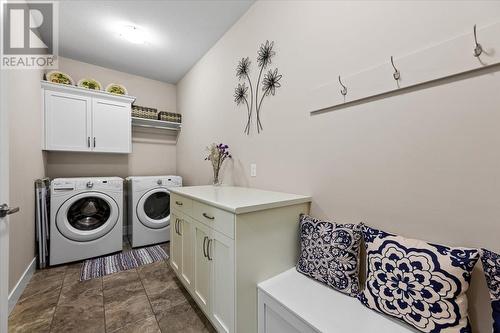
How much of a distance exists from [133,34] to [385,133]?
282 cm

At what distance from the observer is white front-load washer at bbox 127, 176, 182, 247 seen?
9.05 feet

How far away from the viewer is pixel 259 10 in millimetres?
1889

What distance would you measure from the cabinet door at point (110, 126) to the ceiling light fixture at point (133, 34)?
0.90 metres

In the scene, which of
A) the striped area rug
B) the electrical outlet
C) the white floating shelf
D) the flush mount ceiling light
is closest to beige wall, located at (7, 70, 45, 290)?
the striped area rug

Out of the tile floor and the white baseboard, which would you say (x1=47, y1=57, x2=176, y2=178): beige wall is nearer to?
the white baseboard

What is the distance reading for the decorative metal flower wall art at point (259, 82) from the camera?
5.74 feet

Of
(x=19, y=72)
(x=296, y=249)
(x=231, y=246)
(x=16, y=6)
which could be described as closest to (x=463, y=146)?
(x=296, y=249)

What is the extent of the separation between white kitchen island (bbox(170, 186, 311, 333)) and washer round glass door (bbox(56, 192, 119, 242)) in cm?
163

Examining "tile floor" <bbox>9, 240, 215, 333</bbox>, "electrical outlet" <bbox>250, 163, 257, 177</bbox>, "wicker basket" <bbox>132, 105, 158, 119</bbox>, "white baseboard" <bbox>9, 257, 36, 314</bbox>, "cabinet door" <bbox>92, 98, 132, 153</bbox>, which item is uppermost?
"wicker basket" <bbox>132, 105, 158, 119</bbox>

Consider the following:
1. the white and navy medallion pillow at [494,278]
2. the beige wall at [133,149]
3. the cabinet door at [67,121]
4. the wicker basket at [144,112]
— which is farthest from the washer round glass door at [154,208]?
the white and navy medallion pillow at [494,278]

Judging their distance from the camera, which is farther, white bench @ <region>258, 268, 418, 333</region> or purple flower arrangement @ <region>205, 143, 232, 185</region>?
purple flower arrangement @ <region>205, 143, 232, 185</region>

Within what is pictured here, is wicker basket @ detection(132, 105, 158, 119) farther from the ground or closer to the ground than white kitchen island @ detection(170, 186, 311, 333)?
farther from the ground

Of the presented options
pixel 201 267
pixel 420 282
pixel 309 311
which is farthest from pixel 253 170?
pixel 420 282

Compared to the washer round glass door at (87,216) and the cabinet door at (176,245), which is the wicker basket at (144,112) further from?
the cabinet door at (176,245)
